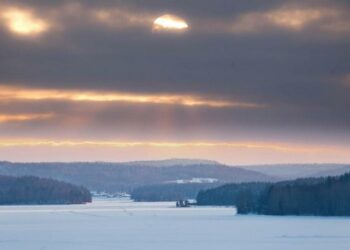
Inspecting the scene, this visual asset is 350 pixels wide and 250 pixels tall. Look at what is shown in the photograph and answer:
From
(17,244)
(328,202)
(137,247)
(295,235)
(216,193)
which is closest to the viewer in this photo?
(137,247)

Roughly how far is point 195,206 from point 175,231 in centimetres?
10793

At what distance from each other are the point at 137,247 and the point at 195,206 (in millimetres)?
130976

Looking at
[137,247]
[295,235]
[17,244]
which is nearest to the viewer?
[137,247]

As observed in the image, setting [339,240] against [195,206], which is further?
[195,206]

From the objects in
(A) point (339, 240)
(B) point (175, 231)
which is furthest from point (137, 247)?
(B) point (175, 231)

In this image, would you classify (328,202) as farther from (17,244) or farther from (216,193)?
(216,193)

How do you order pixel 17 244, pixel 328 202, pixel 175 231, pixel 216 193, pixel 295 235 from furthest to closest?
pixel 216 193 → pixel 328 202 → pixel 175 231 → pixel 295 235 → pixel 17 244

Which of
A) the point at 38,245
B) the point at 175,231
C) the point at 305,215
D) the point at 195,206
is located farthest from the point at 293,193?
the point at 195,206

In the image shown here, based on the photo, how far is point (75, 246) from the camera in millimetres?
63000

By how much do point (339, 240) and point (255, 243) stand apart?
19.8ft

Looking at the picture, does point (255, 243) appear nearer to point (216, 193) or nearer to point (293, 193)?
point (293, 193)

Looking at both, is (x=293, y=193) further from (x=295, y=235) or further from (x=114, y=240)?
(x=114, y=240)

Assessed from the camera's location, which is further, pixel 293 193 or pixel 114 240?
pixel 293 193

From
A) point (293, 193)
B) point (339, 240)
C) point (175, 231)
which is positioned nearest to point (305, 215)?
point (293, 193)
